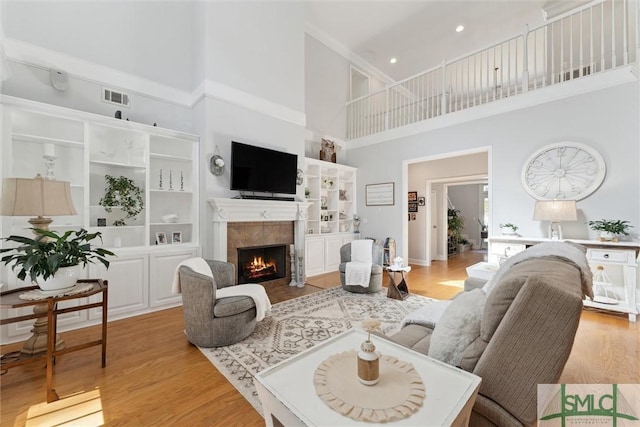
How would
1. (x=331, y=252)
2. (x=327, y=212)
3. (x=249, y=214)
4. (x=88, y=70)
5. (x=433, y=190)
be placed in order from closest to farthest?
(x=88, y=70) < (x=249, y=214) < (x=331, y=252) < (x=327, y=212) < (x=433, y=190)

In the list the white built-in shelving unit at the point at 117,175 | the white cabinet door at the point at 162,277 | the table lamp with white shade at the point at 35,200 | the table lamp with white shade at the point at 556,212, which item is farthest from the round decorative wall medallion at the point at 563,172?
the table lamp with white shade at the point at 35,200

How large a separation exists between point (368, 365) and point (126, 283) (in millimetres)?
3388

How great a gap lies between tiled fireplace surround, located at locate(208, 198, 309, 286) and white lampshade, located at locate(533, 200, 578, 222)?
3.58m

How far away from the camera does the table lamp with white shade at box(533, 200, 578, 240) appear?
3514 mm

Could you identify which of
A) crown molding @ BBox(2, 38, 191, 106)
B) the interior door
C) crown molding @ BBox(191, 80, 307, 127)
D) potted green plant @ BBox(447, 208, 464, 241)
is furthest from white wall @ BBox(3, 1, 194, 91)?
potted green plant @ BBox(447, 208, 464, 241)

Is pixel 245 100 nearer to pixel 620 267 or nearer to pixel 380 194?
pixel 380 194

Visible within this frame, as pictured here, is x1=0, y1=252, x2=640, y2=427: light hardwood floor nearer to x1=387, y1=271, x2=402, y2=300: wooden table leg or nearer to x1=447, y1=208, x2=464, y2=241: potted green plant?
x1=387, y1=271, x2=402, y2=300: wooden table leg

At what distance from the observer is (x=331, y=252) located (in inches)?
229

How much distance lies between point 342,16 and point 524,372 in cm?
665

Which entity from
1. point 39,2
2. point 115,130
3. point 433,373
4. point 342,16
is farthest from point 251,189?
point 342,16

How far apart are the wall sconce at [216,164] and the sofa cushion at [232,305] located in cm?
203

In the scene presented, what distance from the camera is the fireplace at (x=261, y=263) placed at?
169 inches

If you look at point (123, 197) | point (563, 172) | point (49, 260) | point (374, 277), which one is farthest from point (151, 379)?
point (563, 172)

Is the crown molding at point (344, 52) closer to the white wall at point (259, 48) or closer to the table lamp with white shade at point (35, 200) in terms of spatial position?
the white wall at point (259, 48)
